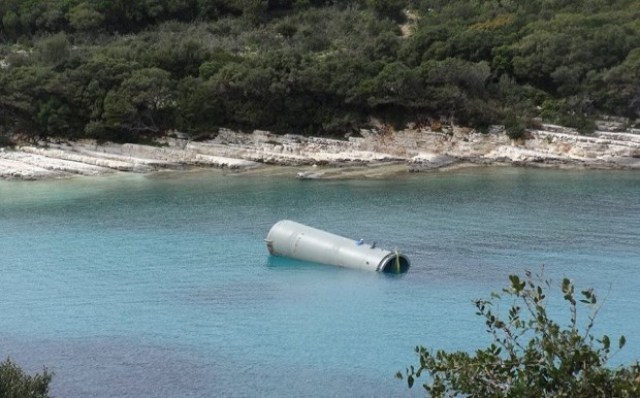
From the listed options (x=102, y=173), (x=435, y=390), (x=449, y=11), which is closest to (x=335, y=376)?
(x=435, y=390)

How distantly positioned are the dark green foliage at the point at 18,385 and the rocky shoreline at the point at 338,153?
1498 inches

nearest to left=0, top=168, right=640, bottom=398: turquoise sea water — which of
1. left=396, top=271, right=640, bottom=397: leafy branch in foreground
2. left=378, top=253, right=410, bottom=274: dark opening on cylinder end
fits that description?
left=378, top=253, right=410, bottom=274: dark opening on cylinder end

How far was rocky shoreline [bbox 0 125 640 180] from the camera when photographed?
195 feet

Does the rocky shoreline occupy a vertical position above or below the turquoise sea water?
above

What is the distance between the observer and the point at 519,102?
66250 millimetres

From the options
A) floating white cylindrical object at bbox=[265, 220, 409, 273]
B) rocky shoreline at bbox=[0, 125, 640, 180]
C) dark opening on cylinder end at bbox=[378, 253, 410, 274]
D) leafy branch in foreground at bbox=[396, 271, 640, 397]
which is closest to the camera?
leafy branch in foreground at bbox=[396, 271, 640, 397]

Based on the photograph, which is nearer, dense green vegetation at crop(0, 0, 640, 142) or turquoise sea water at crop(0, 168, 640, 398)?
turquoise sea water at crop(0, 168, 640, 398)

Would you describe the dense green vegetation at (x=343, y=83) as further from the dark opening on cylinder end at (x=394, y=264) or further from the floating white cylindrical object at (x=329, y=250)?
the dark opening on cylinder end at (x=394, y=264)

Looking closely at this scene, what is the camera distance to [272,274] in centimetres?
3606

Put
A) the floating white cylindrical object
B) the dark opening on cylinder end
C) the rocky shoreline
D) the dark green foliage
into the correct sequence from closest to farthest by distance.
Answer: the dark green foliage < the dark opening on cylinder end < the floating white cylindrical object < the rocky shoreline

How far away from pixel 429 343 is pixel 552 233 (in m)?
15.1

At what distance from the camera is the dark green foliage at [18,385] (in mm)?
18531

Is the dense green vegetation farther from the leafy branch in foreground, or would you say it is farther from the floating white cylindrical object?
the leafy branch in foreground

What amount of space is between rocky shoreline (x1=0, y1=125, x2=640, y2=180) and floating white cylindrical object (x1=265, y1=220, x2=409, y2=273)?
60.2 feet
